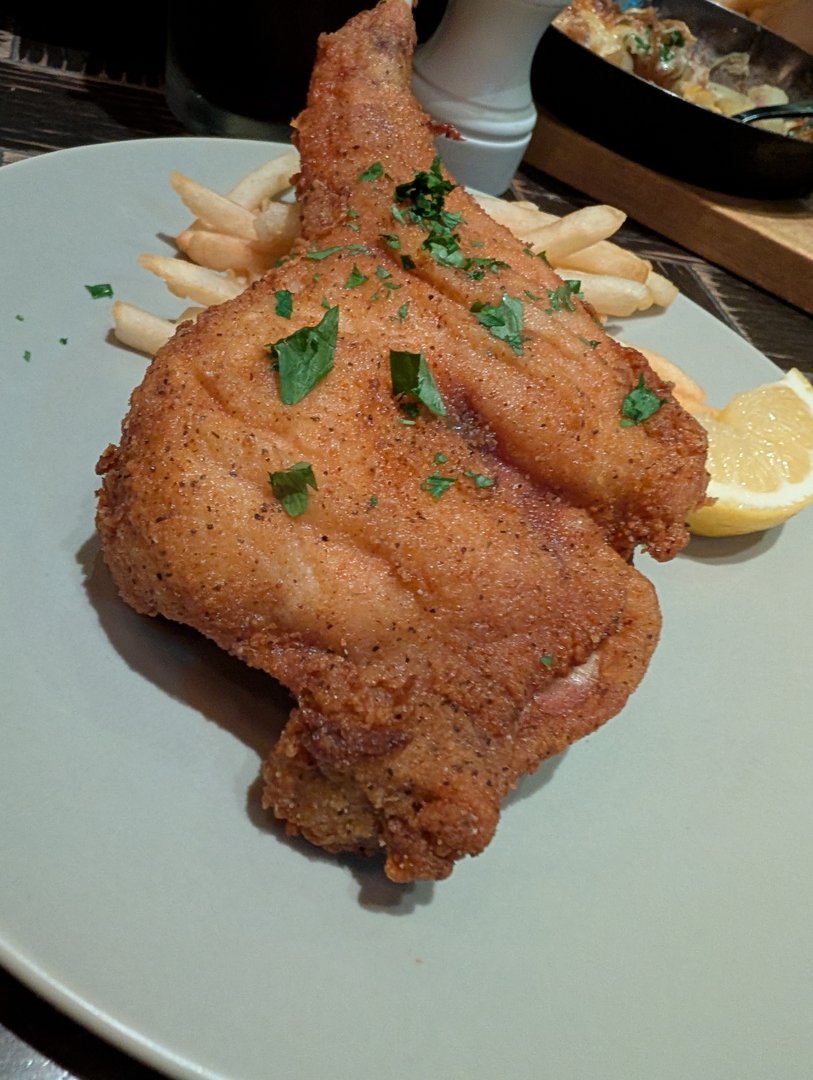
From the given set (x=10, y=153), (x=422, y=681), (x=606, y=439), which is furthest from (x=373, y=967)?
(x=10, y=153)

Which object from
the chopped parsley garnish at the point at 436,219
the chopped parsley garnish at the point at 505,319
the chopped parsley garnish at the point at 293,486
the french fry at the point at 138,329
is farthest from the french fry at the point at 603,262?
the chopped parsley garnish at the point at 293,486

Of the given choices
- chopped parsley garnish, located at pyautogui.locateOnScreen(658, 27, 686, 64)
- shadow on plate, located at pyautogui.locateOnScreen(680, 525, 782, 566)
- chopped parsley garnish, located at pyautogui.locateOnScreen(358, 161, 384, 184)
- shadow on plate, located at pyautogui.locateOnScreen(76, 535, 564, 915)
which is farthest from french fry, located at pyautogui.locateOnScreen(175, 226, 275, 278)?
chopped parsley garnish, located at pyautogui.locateOnScreen(658, 27, 686, 64)

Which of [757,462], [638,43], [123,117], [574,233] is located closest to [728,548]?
[757,462]

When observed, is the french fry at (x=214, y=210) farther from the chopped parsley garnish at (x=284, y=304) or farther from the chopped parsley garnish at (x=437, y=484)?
the chopped parsley garnish at (x=437, y=484)

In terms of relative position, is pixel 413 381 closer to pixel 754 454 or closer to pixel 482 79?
pixel 754 454

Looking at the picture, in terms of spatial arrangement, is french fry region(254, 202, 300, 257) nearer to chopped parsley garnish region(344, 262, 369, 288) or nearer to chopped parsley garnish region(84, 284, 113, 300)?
chopped parsley garnish region(84, 284, 113, 300)

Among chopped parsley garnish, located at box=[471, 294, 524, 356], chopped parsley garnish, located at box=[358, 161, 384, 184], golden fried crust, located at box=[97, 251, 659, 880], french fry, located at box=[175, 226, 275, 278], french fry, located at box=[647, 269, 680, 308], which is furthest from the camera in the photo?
french fry, located at box=[647, 269, 680, 308]

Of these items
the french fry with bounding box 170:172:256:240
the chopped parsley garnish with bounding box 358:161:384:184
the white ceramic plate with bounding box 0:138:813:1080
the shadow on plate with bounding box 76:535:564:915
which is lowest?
the shadow on plate with bounding box 76:535:564:915
